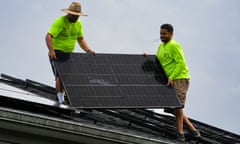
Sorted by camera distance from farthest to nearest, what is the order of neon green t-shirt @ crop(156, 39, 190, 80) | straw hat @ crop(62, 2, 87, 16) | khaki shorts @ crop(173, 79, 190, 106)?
khaki shorts @ crop(173, 79, 190, 106), neon green t-shirt @ crop(156, 39, 190, 80), straw hat @ crop(62, 2, 87, 16)

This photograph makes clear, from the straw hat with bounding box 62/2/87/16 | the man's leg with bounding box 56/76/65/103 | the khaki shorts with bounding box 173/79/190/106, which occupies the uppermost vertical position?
the straw hat with bounding box 62/2/87/16

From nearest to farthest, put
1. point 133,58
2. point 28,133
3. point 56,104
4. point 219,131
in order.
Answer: point 28,133 → point 56,104 → point 133,58 → point 219,131

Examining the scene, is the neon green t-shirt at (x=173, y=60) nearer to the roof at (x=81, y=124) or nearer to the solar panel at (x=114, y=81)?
the solar panel at (x=114, y=81)

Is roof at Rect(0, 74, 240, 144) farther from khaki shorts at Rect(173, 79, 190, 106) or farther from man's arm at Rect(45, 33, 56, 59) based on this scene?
man's arm at Rect(45, 33, 56, 59)

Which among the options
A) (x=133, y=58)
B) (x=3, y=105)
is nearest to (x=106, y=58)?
(x=133, y=58)

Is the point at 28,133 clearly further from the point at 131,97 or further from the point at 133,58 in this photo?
the point at 133,58

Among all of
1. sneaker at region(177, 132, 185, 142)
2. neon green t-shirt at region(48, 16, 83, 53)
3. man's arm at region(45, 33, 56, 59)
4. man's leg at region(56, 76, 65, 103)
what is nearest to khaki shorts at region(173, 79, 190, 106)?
sneaker at region(177, 132, 185, 142)

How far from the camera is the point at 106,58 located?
14.1 metres

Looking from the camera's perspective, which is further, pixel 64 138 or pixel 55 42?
pixel 55 42

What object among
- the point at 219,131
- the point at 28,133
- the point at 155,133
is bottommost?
the point at 219,131

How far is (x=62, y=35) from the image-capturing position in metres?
13.4

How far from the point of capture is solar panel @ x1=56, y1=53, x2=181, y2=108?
1298 cm

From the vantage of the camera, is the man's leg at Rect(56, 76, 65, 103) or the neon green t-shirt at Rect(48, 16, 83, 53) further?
the neon green t-shirt at Rect(48, 16, 83, 53)

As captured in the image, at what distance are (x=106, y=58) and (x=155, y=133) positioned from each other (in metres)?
1.81
